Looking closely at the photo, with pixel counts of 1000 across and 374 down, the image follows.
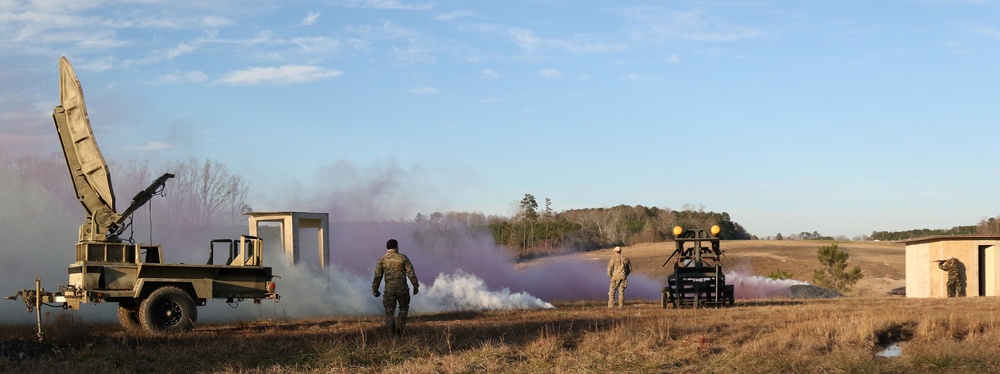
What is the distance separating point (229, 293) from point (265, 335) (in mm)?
2881

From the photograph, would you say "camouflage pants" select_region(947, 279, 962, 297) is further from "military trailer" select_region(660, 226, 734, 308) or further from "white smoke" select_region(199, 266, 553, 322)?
"white smoke" select_region(199, 266, 553, 322)

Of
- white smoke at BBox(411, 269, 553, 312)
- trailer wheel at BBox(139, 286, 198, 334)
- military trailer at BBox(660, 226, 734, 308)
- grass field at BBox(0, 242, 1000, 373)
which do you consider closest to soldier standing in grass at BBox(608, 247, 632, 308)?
military trailer at BBox(660, 226, 734, 308)

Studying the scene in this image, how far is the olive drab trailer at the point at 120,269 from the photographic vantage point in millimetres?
20359

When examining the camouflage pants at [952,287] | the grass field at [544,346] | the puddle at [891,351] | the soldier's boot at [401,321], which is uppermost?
the soldier's boot at [401,321]

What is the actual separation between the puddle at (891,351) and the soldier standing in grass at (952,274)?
21.0 metres

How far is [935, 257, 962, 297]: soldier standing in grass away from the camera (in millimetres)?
37750

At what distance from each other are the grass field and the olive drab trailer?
699mm

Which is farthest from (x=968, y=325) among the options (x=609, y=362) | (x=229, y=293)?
(x=229, y=293)

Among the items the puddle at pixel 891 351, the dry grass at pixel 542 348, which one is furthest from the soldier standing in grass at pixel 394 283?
the puddle at pixel 891 351

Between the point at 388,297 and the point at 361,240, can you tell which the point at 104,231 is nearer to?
the point at 388,297

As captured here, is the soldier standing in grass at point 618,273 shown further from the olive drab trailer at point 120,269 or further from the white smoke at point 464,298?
the olive drab trailer at point 120,269

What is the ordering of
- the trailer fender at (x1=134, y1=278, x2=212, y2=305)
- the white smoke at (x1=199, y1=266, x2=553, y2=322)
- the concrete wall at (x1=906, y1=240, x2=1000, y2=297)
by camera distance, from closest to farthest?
the trailer fender at (x1=134, y1=278, x2=212, y2=305) < the white smoke at (x1=199, y1=266, x2=553, y2=322) < the concrete wall at (x1=906, y1=240, x2=1000, y2=297)

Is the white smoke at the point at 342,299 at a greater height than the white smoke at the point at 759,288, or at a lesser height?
greater

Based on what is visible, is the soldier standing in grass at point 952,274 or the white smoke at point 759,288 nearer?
the soldier standing in grass at point 952,274
